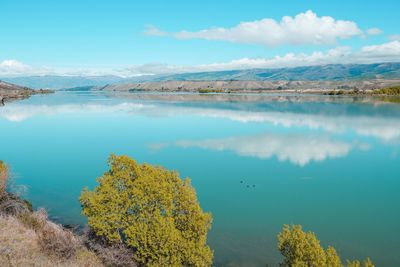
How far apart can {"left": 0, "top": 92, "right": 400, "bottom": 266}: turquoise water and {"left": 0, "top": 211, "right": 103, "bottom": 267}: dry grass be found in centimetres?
439

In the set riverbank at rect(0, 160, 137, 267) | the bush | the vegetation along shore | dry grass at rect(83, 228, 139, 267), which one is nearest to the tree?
the vegetation along shore

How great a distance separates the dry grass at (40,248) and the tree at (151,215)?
1281 mm

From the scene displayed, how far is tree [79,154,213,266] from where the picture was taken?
1273cm

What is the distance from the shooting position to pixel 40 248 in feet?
45.4

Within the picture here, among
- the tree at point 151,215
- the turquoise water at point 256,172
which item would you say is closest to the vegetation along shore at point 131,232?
the tree at point 151,215

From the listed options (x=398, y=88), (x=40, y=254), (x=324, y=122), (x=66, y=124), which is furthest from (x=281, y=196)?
(x=398, y=88)

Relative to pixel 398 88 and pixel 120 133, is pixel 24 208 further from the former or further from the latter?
pixel 398 88

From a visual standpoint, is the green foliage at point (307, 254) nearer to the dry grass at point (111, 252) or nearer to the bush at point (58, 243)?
the dry grass at point (111, 252)

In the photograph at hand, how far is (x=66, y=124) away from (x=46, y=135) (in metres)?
12.8

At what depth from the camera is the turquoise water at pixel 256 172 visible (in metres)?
17.3

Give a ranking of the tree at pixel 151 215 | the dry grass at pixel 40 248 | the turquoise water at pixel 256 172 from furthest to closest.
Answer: the turquoise water at pixel 256 172 → the tree at pixel 151 215 → the dry grass at pixel 40 248

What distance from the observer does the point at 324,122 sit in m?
60.6

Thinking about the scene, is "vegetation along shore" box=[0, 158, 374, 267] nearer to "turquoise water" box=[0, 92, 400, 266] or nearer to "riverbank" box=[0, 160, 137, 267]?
"riverbank" box=[0, 160, 137, 267]

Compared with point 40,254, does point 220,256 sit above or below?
below
